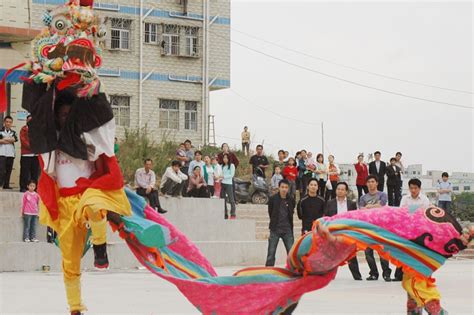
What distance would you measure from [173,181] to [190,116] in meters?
21.2

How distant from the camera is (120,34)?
4228cm

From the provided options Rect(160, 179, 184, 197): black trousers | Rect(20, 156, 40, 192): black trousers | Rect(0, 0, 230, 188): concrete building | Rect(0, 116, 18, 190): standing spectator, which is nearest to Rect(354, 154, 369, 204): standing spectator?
Rect(160, 179, 184, 197): black trousers

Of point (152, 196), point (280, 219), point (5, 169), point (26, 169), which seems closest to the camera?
point (280, 219)

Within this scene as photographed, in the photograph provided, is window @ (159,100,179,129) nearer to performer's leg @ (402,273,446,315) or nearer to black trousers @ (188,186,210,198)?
black trousers @ (188,186,210,198)

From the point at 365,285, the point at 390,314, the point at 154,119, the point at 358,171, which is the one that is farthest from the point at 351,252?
the point at 154,119

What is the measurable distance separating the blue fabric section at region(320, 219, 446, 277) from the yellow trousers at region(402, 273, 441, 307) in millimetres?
173

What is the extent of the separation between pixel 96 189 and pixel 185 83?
35126 mm

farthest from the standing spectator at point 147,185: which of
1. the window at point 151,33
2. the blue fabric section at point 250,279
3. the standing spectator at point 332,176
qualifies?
the window at point 151,33

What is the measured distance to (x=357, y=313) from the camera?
1138 cm

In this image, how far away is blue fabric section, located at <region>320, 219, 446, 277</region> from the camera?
822 centimetres

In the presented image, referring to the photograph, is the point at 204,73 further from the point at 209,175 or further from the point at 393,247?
the point at 393,247

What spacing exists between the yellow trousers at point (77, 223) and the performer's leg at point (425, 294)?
245cm

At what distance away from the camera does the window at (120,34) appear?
42062 mm

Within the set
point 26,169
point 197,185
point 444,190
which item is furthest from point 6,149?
point 444,190
